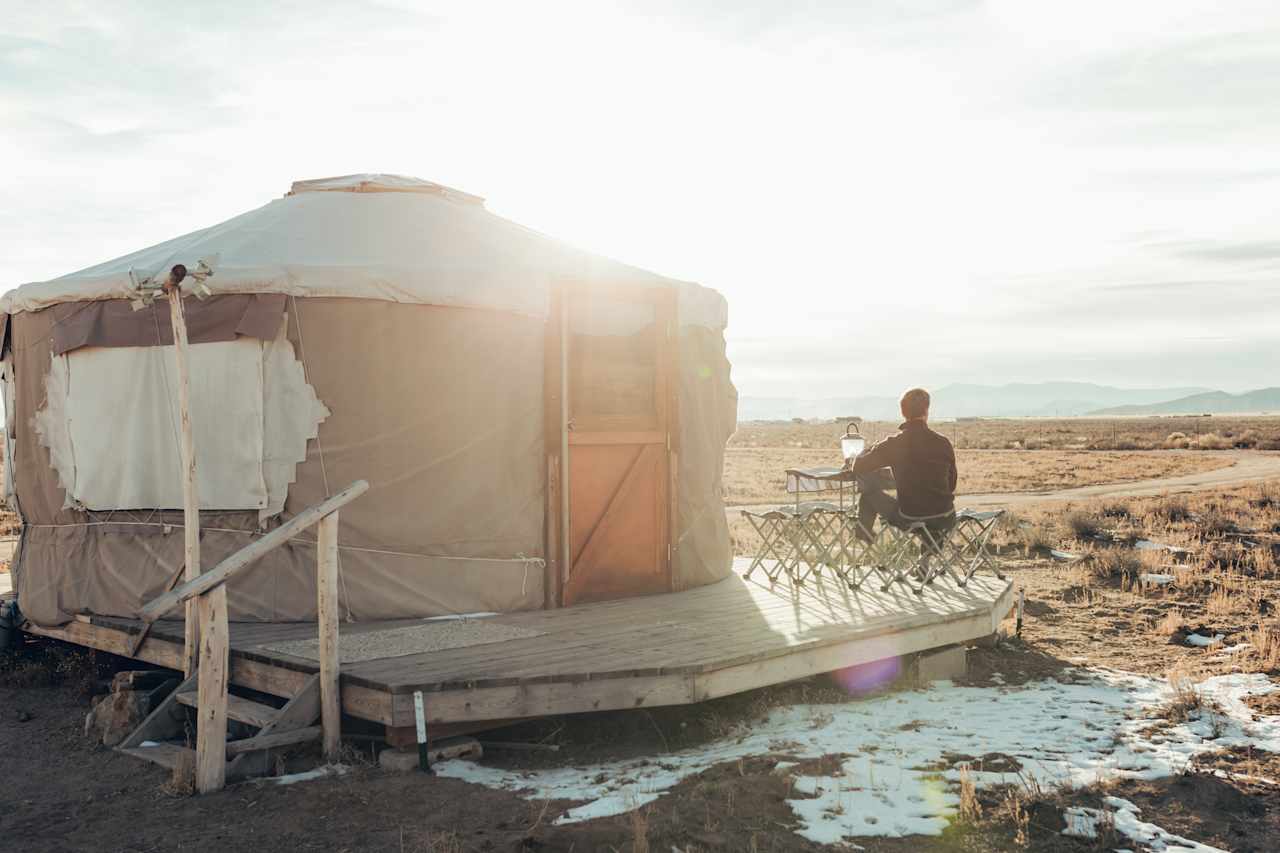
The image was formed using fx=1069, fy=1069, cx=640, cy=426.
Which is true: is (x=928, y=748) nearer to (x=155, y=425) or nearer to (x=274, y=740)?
(x=274, y=740)

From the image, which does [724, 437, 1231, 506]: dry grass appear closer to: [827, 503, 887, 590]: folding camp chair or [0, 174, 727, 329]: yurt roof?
[827, 503, 887, 590]: folding camp chair

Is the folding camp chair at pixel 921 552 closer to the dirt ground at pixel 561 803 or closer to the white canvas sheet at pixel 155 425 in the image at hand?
the dirt ground at pixel 561 803

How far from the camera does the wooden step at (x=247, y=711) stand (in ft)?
15.5

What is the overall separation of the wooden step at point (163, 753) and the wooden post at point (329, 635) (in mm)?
547

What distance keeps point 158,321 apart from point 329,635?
8.41 feet

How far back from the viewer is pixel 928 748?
4.76m

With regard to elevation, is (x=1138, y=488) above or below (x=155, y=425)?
below

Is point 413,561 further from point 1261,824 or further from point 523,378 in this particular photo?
point 1261,824

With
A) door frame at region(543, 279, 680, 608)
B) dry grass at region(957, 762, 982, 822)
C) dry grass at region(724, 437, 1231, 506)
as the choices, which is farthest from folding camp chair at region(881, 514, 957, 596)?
dry grass at region(724, 437, 1231, 506)

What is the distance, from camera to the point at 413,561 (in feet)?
19.9

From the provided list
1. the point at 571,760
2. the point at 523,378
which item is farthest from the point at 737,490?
the point at 571,760

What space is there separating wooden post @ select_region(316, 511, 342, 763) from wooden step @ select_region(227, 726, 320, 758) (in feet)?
0.22

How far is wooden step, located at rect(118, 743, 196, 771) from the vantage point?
14.7 ft

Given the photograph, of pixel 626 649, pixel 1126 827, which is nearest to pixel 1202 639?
pixel 1126 827
